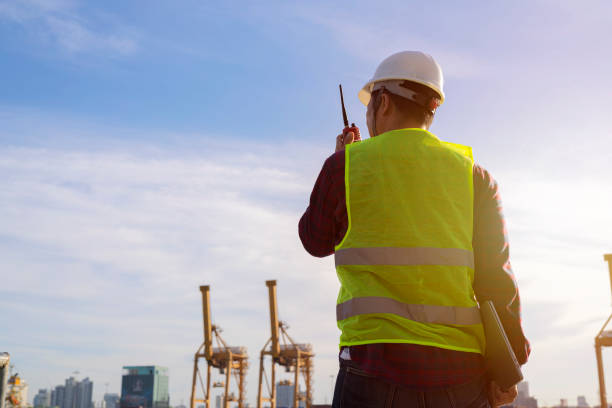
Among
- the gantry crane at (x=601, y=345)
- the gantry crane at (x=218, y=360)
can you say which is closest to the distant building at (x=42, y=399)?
the gantry crane at (x=218, y=360)

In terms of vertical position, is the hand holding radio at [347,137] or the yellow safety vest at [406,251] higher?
the hand holding radio at [347,137]

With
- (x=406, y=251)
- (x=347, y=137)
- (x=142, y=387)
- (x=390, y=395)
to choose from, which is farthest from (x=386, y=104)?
(x=142, y=387)

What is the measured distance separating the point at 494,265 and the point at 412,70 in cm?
76

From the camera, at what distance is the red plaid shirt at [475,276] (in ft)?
5.89

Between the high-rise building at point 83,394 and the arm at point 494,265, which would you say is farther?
the high-rise building at point 83,394

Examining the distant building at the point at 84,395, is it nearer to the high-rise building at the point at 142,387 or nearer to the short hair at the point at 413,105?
the high-rise building at the point at 142,387

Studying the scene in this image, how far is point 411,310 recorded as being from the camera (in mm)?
1854

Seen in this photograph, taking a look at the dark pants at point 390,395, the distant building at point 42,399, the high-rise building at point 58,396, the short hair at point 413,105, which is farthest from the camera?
the distant building at point 42,399

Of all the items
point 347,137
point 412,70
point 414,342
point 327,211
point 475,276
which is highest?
point 412,70

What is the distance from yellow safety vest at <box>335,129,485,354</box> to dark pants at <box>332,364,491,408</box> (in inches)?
4.4

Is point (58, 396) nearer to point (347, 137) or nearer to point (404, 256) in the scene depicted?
point (347, 137)

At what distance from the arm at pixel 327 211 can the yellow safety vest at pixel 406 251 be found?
6cm

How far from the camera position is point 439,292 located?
1893 millimetres

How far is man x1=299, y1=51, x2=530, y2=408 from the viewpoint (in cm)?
181
